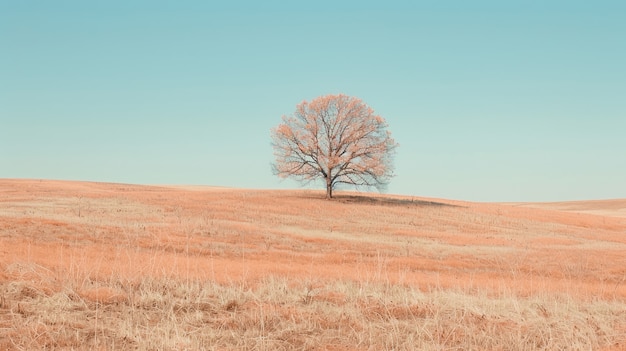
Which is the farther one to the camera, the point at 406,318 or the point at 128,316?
the point at 406,318

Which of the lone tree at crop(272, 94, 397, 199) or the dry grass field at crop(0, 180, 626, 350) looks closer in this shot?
the dry grass field at crop(0, 180, 626, 350)

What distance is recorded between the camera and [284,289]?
34.9 feet

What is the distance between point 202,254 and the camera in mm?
21000

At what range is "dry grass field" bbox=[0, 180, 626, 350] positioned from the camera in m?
7.47

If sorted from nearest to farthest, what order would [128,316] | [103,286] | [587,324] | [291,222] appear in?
[128,316], [587,324], [103,286], [291,222]

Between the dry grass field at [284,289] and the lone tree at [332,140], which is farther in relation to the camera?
the lone tree at [332,140]

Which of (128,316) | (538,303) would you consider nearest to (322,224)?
(538,303)

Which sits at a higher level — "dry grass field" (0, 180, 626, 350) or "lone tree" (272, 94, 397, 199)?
"lone tree" (272, 94, 397, 199)

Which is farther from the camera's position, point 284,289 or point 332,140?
point 332,140

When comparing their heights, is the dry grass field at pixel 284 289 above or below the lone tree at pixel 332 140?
below

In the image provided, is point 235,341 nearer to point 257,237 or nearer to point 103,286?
point 103,286

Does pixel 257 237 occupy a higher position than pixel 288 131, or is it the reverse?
pixel 288 131

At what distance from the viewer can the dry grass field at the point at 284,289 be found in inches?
294

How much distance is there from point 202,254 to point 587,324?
15137mm
